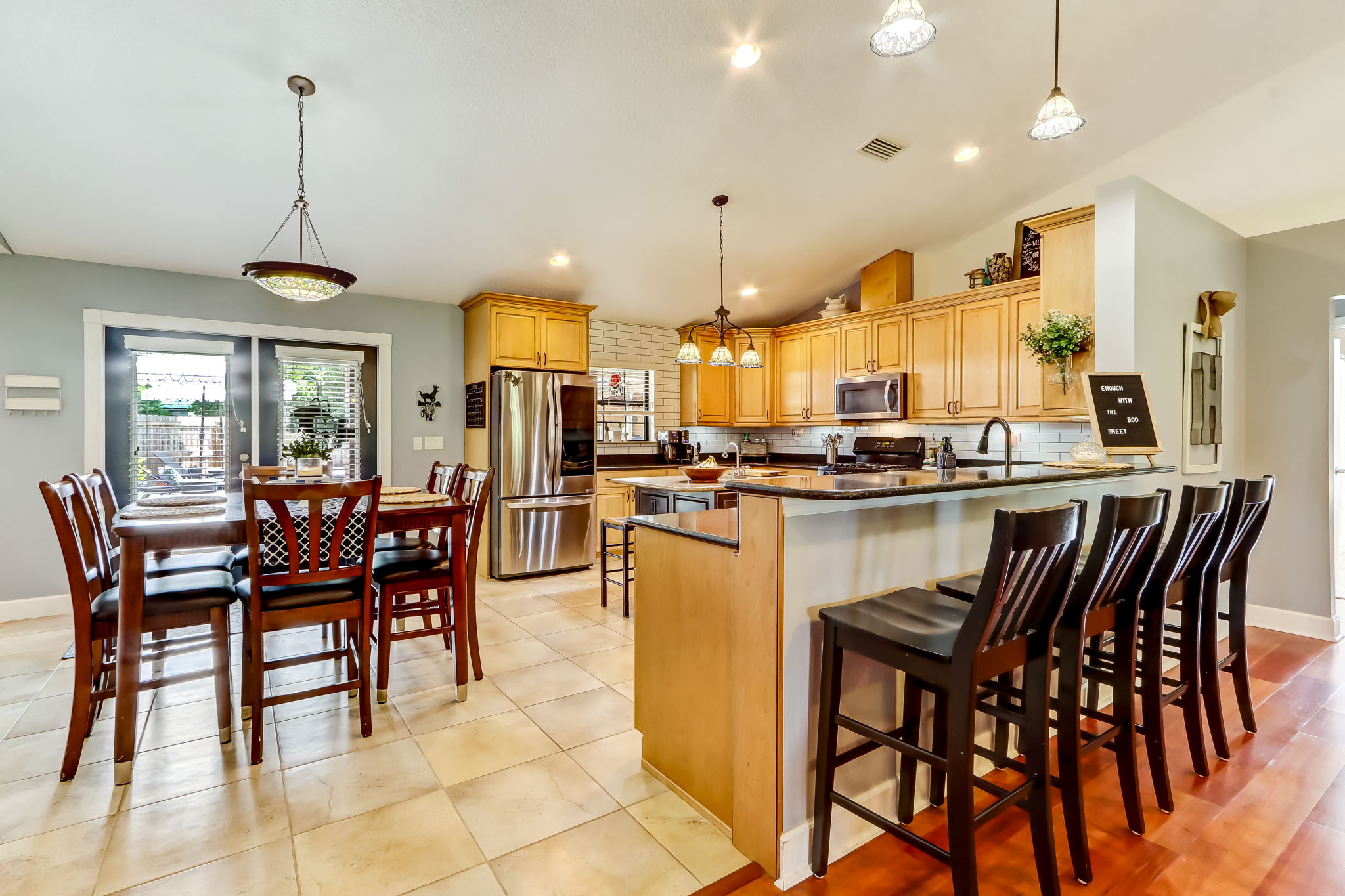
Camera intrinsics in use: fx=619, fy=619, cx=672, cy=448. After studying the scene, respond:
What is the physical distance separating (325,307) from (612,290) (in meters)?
2.20

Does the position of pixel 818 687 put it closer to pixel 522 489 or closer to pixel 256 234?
pixel 522 489

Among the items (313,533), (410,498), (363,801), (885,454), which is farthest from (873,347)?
(363,801)

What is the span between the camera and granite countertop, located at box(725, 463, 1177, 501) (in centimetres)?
153

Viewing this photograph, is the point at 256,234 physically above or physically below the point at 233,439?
above

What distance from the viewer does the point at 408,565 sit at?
109 inches

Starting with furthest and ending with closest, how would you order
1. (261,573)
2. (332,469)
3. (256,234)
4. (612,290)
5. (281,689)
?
(612,290)
(332,469)
(256,234)
(281,689)
(261,573)

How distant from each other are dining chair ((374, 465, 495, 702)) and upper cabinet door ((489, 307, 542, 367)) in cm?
195

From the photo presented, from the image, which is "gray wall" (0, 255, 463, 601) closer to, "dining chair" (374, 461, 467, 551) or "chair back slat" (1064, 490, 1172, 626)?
"dining chair" (374, 461, 467, 551)

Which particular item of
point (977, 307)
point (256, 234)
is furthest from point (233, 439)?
point (977, 307)

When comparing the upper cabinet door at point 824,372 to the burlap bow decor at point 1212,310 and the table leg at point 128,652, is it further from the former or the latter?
the table leg at point 128,652

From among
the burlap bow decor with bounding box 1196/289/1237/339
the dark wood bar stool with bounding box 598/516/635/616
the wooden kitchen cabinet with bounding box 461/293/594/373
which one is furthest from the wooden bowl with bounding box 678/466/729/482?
the burlap bow decor with bounding box 1196/289/1237/339

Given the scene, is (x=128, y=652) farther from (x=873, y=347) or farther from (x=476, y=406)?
(x=873, y=347)

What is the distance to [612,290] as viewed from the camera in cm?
528

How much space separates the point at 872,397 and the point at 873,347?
47 centimetres
